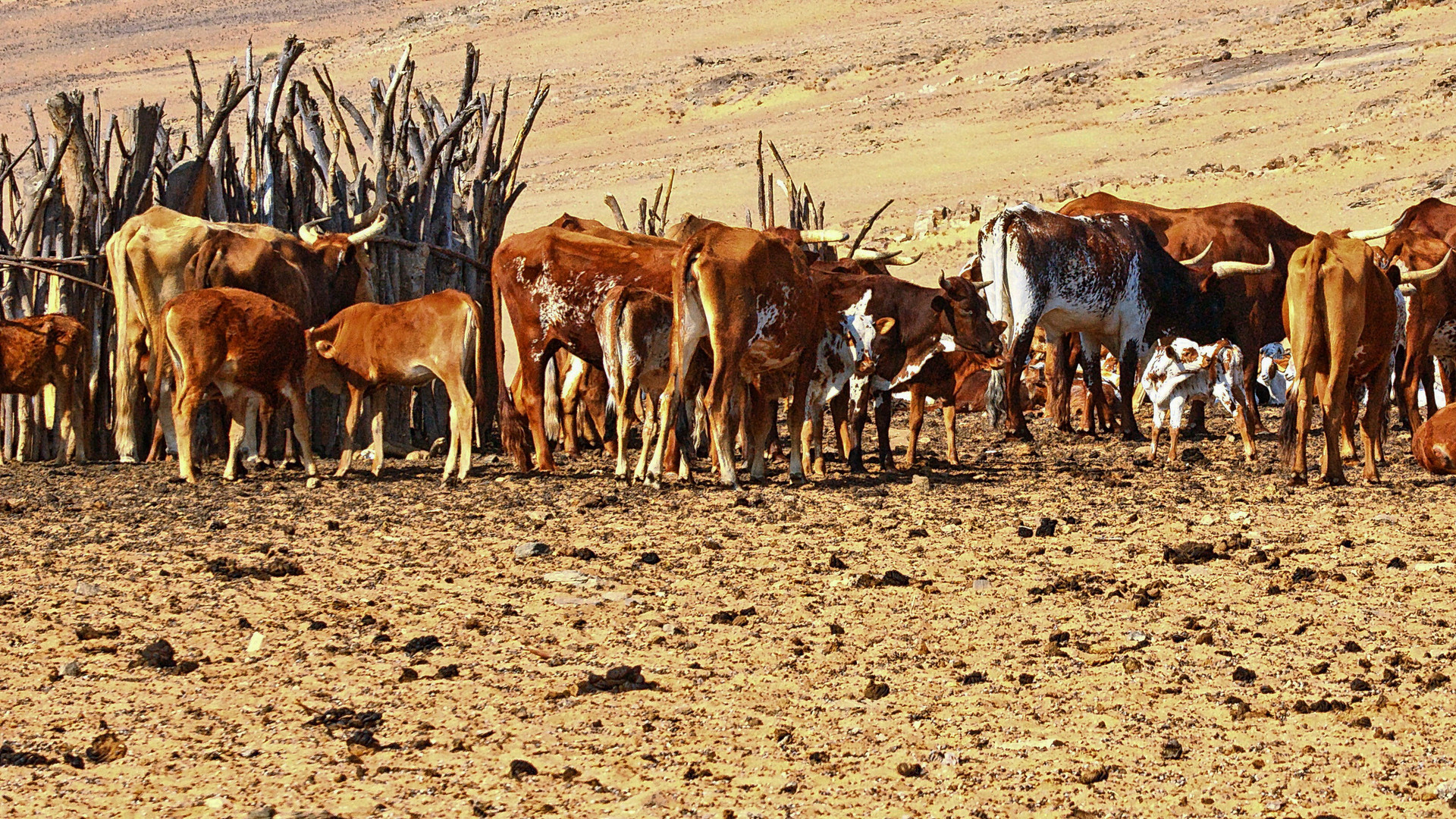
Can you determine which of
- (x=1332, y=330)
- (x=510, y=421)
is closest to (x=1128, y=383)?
(x=1332, y=330)

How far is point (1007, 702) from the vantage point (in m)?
5.84

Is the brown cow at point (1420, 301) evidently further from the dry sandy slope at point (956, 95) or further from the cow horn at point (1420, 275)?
the dry sandy slope at point (956, 95)

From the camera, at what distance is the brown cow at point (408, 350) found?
446 inches

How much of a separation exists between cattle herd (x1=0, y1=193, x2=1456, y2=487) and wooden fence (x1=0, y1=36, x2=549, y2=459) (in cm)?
40

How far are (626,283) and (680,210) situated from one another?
30.9m

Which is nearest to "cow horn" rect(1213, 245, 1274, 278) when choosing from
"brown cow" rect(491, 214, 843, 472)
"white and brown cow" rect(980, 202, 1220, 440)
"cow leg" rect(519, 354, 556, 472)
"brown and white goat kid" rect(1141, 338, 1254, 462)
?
"white and brown cow" rect(980, 202, 1220, 440)

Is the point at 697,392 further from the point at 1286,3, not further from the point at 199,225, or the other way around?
the point at 1286,3

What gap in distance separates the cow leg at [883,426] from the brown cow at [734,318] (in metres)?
0.99

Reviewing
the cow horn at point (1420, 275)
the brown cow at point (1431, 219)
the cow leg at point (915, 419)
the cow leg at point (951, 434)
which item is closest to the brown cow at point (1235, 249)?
the brown cow at point (1431, 219)

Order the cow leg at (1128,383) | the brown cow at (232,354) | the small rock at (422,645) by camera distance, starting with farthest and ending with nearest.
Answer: the cow leg at (1128,383) → the brown cow at (232,354) → the small rock at (422,645)

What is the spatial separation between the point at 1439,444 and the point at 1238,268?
11.7 feet

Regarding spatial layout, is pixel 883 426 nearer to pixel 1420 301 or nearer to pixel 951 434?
pixel 951 434

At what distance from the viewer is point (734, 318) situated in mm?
10750

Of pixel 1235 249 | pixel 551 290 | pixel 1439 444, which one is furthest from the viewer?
pixel 1235 249
